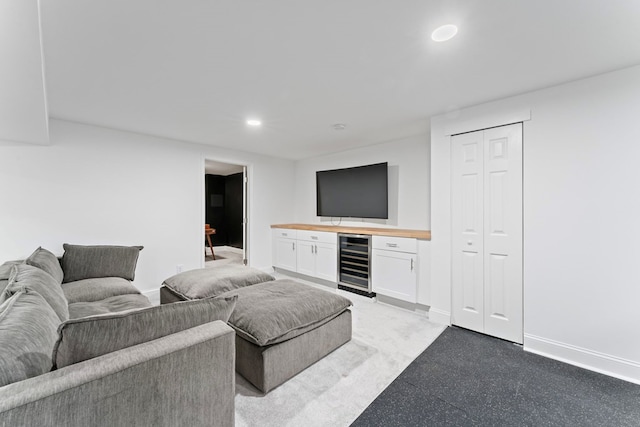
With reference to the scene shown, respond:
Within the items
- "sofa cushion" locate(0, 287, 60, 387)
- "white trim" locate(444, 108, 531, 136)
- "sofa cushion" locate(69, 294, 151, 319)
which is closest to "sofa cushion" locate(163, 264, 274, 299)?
"sofa cushion" locate(69, 294, 151, 319)

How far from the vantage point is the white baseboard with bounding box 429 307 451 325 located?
2.83 metres

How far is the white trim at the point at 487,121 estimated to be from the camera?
237cm

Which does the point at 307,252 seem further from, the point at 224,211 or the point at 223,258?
the point at 224,211

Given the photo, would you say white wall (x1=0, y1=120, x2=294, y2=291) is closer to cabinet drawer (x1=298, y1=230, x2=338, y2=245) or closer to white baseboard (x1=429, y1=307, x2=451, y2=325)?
cabinet drawer (x1=298, y1=230, x2=338, y2=245)

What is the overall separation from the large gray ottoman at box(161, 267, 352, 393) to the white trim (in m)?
2.08

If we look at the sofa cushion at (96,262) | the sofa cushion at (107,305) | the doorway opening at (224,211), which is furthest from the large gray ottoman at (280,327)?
the doorway opening at (224,211)

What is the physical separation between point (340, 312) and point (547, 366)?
Answer: 1684 mm

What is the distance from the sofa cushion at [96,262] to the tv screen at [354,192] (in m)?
2.92

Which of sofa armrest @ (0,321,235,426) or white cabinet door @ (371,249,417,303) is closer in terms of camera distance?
sofa armrest @ (0,321,235,426)

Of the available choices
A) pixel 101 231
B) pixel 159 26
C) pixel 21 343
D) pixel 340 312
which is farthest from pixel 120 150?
pixel 340 312

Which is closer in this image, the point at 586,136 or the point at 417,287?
the point at 586,136

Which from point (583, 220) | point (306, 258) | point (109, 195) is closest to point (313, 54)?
point (583, 220)

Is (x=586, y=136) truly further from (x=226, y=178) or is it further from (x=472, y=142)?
(x=226, y=178)

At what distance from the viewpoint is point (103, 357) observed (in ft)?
3.25
